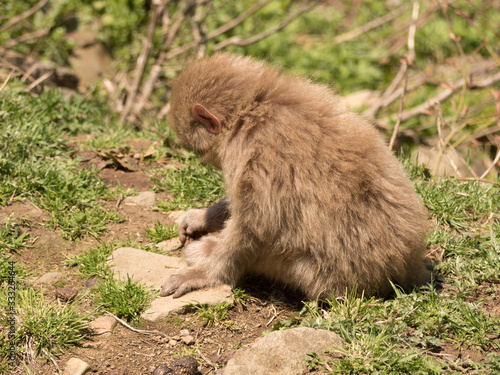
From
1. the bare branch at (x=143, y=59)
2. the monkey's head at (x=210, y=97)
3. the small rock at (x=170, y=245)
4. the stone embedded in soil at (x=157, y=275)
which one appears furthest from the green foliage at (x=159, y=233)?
the bare branch at (x=143, y=59)

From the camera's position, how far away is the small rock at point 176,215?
4.75 metres

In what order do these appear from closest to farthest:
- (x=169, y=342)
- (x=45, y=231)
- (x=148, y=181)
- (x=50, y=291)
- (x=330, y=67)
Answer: (x=169, y=342) < (x=50, y=291) < (x=45, y=231) < (x=148, y=181) < (x=330, y=67)

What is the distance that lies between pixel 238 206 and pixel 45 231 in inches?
69.3

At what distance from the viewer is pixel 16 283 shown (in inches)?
148

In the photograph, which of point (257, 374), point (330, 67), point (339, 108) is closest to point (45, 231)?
point (257, 374)

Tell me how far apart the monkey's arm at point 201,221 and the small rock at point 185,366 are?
1330mm

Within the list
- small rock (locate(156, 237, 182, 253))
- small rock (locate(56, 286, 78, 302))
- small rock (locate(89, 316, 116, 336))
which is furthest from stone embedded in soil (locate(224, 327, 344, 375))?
small rock (locate(156, 237, 182, 253))

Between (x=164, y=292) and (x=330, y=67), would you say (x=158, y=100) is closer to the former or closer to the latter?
(x=330, y=67)

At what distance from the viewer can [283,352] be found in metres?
3.16

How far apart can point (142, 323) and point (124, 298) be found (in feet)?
0.71

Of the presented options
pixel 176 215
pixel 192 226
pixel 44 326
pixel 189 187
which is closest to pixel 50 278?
pixel 44 326

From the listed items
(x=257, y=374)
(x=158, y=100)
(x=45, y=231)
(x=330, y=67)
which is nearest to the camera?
(x=257, y=374)

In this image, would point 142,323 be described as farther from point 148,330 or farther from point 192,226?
point 192,226

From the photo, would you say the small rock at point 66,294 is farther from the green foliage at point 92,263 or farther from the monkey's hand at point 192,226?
the monkey's hand at point 192,226
